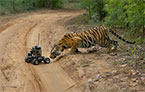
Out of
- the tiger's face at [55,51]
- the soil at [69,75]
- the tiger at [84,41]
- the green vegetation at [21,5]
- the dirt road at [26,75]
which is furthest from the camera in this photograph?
the green vegetation at [21,5]

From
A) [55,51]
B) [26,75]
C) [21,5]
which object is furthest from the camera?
[21,5]

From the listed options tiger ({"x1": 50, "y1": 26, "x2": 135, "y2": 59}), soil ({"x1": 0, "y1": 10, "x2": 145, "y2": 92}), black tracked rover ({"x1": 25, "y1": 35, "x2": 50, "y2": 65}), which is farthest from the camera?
tiger ({"x1": 50, "y1": 26, "x2": 135, "y2": 59})

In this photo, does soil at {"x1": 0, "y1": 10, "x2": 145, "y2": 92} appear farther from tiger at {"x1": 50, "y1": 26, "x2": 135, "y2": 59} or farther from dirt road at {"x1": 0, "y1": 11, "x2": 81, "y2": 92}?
tiger at {"x1": 50, "y1": 26, "x2": 135, "y2": 59}

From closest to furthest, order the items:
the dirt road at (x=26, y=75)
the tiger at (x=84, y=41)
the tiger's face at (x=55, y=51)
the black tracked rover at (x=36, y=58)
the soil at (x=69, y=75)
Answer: the soil at (x=69, y=75) → the dirt road at (x=26, y=75) → the black tracked rover at (x=36, y=58) → the tiger's face at (x=55, y=51) → the tiger at (x=84, y=41)

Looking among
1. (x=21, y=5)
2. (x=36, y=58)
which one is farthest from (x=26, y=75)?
(x=21, y=5)

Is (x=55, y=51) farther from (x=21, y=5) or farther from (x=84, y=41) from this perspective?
(x=21, y=5)

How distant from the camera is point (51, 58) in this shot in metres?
8.28

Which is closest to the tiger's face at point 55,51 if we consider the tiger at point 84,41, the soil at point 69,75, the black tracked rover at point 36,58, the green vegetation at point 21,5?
the tiger at point 84,41

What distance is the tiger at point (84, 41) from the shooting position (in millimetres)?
8367

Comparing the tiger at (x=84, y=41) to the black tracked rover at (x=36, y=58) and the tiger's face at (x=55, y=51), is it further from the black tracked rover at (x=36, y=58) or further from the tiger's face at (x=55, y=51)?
the black tracked rover at (x=36, y=58)

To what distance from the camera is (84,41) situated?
8602 millimetres

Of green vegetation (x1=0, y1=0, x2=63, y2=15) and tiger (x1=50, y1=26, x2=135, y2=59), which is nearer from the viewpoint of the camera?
tiger (x1=50, y1=26, x2=135, y2=59)

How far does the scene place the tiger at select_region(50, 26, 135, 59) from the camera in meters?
8.37

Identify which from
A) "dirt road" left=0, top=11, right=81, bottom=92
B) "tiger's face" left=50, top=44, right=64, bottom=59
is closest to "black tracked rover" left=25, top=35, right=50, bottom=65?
"dirt road" left=0, top=11, right=81, bottom=92
